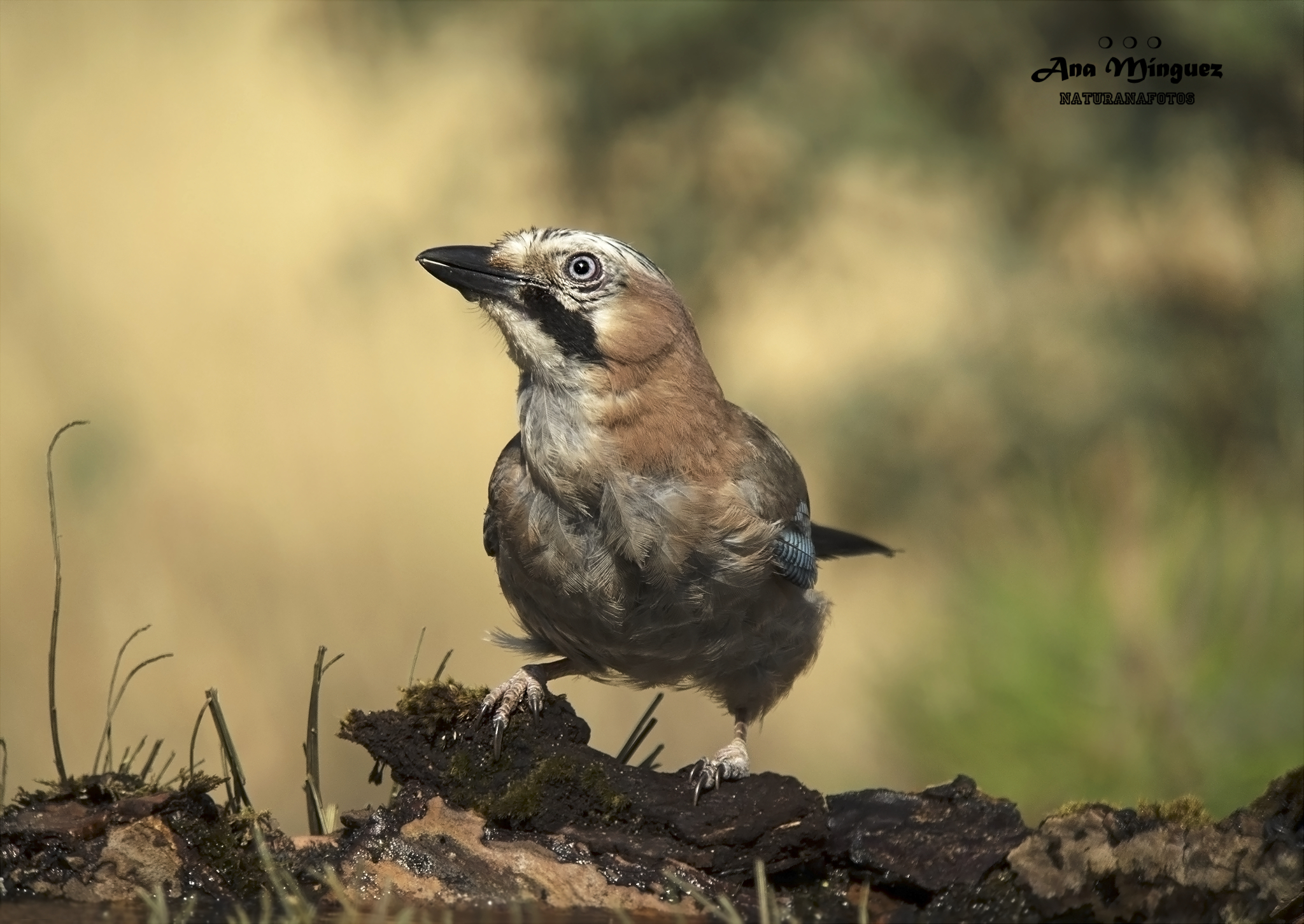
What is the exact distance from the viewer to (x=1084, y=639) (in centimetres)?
527

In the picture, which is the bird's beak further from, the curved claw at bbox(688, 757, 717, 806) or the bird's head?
the curved claw at bbox(688, 757, 717, 806)

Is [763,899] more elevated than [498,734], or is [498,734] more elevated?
[498,734]

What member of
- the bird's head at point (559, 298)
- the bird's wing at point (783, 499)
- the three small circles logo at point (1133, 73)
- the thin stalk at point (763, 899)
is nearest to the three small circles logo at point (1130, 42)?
the three small circles logo at point (1133, 73)

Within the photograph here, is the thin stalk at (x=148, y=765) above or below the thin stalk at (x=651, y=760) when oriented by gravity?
below

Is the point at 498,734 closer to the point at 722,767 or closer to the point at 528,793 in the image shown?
the point at 528,793

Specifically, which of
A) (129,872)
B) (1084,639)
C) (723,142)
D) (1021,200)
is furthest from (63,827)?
(1021,200)

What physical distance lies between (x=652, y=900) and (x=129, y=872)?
1.14 meters

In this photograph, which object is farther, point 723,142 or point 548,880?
point 723,142

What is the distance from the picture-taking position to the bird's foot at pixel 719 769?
3555 mm

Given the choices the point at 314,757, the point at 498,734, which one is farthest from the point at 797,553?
the point at 314,757

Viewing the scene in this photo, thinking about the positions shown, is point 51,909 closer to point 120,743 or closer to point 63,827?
point 63,827

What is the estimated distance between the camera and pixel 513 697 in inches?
153

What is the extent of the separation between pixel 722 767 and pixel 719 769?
0.05 metres

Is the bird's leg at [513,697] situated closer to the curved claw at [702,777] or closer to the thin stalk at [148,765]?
the curved claw at [702,777]
